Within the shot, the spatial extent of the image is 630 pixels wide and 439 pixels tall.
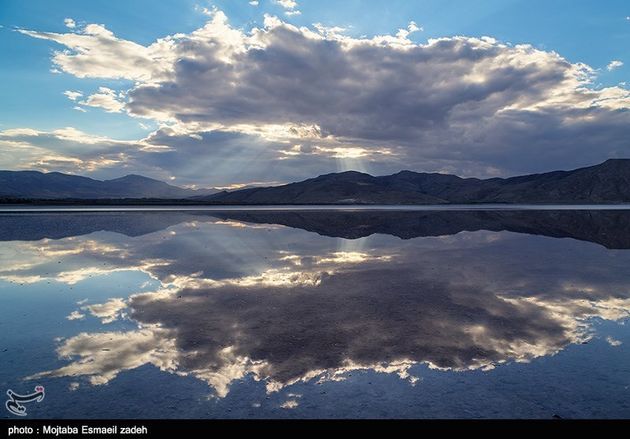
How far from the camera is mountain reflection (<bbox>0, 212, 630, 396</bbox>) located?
339 inches

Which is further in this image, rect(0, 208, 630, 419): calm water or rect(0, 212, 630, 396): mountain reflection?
rect(0, 212, 630, 396): mountain reflection

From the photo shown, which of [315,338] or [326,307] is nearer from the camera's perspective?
[315,338]

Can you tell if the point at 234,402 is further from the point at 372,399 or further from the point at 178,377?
the point at 372,399

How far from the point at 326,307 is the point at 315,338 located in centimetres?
288

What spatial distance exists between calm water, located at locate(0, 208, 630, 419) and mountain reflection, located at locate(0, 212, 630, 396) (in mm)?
64

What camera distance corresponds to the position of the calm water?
6828 millimetres

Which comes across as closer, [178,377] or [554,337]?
[178,377]

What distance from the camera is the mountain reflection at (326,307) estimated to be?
28.2ft

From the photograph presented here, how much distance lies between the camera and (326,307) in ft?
41.9

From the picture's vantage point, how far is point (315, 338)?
9922 millimetres

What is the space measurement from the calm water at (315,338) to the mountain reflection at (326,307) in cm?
6

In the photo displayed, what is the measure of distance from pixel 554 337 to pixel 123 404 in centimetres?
971

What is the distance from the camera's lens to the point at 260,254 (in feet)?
77.5
